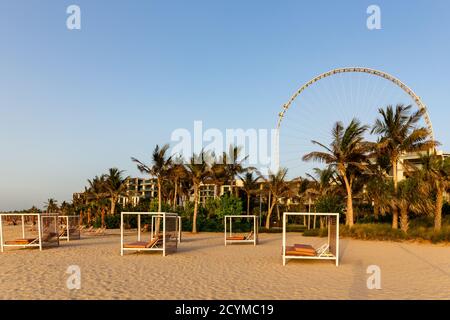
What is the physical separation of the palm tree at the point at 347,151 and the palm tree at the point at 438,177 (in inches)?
150

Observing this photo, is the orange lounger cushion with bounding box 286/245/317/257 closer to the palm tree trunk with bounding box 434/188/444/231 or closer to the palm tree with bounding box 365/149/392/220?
the palm tree trunk with bounding box 434/188/444/231

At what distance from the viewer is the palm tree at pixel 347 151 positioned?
88.2 ft

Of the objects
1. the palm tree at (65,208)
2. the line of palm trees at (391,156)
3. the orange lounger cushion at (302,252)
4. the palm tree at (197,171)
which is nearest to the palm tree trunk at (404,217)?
the line of palm trees at (391,156)

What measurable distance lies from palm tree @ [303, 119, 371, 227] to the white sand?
10931 millimetres

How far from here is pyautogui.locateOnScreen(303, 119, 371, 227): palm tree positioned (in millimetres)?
26875

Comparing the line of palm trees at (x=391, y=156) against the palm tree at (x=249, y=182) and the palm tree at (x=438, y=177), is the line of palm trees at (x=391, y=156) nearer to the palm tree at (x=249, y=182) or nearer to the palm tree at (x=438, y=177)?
the palm tree at (x=438, y=177)

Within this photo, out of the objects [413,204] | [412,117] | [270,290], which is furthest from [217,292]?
[412,117]

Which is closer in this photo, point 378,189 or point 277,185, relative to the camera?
point 378,189

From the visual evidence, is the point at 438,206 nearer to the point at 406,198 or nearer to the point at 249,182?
the point at 406,198

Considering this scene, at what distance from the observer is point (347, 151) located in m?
26.7

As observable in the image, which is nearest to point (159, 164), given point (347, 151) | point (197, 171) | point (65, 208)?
point (197, 171)

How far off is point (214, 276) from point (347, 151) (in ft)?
59.2

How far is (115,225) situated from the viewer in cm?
3866

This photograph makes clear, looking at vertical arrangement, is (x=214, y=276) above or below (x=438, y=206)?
below
